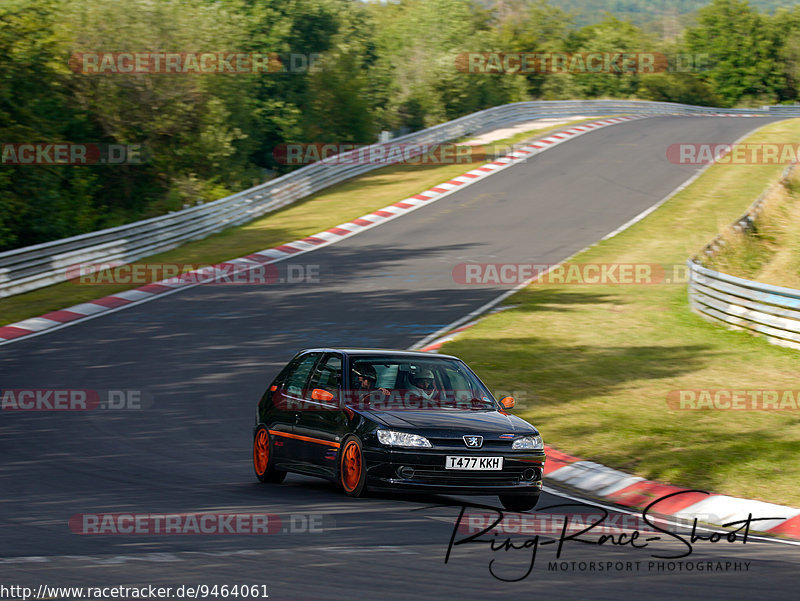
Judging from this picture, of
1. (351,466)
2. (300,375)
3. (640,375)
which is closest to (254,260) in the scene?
(640,375)

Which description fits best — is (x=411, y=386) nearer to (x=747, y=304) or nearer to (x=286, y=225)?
(x=747, y=304)

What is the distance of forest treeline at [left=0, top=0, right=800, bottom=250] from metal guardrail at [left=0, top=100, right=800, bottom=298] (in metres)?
2.77

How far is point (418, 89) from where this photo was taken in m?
57.3

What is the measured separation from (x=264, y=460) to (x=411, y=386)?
69.5 inches

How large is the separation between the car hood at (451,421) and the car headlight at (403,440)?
3.1 inches

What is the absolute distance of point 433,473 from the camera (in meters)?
8.74

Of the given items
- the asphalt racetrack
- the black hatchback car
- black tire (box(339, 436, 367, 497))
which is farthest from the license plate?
black tire (box(339, 436, 367, 497))

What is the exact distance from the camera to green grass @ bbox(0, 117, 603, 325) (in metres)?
22.4

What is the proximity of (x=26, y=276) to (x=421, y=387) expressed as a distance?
1599cm

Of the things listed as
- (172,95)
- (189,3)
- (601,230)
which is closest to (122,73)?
(172,95)

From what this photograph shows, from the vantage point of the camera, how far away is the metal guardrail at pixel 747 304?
17.0m

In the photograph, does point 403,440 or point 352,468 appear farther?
point 352,468

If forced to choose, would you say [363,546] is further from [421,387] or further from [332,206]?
[332,206]

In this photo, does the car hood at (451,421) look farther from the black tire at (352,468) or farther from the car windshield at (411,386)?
the black tire at (352,468)
